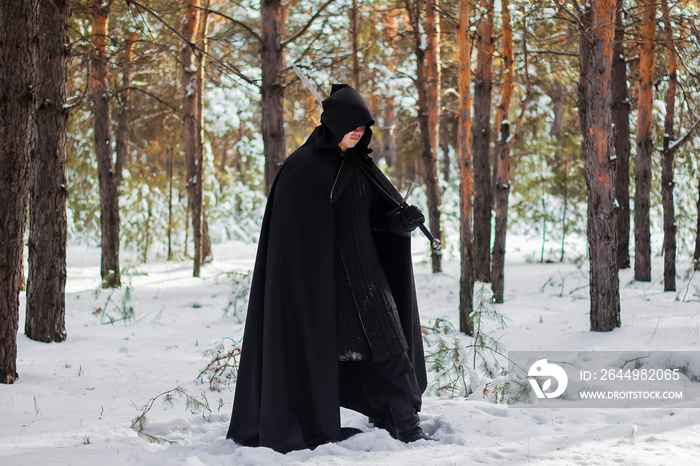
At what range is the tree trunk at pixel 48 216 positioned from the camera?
21.9 ft

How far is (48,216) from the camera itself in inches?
268

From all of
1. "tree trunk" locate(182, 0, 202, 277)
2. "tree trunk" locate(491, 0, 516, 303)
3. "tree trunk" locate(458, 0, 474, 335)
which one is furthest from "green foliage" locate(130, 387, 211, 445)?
"tree trunk" locate(182, 0, 202, 277)

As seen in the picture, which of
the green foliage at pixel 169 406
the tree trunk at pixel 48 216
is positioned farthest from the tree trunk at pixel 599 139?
the tree trunk at pixel 48 216

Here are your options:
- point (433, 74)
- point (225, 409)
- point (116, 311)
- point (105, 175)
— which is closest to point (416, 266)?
point (433, 74)

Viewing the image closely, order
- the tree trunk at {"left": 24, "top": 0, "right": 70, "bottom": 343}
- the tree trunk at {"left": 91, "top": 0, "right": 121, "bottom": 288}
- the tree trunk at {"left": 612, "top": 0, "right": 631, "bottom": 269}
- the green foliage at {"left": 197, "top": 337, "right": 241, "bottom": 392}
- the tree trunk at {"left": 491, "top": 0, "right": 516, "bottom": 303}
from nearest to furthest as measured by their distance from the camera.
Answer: the green foliage at {"left": 197, "top": 337, "right": 241, "bottom": 392} → the tree trunk at {"left": 24, "top": 0, "right": 70, "bottom": 343} → the tree trunk at {"left": 491, "top": 0, "right": 516, "bottom": 303} → the tree trunk at {"left": 91, "top": 0, "right": 121, "bottom": 288} → the tree trunk at {"left": 612, "top": 0, "right": 631, "bottom": 269}

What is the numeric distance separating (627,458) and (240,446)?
7.13 ft

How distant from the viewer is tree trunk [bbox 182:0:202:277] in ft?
42.4

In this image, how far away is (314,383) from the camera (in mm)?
3980

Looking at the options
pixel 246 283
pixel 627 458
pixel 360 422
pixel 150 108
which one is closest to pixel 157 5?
pixel 246 283

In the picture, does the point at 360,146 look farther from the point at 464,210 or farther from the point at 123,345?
the point at 123,345

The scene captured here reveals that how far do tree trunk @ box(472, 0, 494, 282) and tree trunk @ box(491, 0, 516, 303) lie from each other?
172 mm

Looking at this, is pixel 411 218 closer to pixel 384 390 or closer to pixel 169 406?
pixel 384 390

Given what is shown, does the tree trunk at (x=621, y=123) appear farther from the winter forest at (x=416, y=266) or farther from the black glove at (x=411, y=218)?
the black glove at (x=411, y=218)

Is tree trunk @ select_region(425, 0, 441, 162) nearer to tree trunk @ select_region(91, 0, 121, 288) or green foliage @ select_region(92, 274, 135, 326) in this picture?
tree trunk @ select_region(91, 0, 121, 288)
